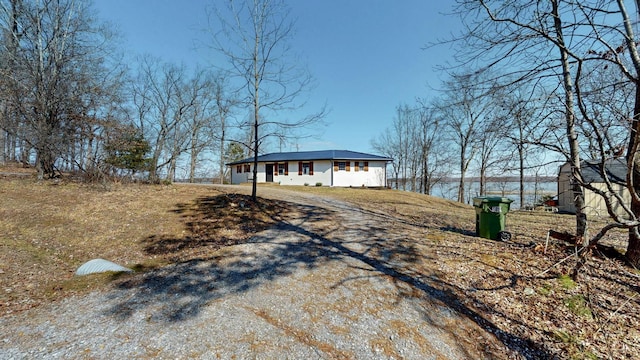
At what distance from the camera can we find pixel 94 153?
414 inches

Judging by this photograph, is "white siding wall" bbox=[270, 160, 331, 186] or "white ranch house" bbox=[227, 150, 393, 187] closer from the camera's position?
→ "white ranch house" bbox=[227, 150, 393, 187]

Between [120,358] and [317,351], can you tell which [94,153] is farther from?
[317,351]

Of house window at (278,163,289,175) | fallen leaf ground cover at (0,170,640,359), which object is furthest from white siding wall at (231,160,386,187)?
fallen leaf ground cover at (0,170,640,359)

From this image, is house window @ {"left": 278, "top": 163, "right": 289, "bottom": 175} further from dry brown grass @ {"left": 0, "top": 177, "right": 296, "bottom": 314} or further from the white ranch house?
dry brown grass @ {"left": 0, "top": 177, "right": 296, "bottom": 314}

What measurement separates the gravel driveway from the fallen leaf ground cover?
1.61ft

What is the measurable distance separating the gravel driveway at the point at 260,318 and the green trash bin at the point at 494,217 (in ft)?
8.29

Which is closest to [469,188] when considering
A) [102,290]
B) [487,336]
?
[487,336]

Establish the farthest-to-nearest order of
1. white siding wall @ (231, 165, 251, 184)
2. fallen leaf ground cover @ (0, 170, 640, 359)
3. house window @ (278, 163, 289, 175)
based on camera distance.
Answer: white siding wall @ (231, 165, 251, 184), house window @ (278, 163, 289, 175), fallen leaf ground cover @ (0, 170, 640, 359)

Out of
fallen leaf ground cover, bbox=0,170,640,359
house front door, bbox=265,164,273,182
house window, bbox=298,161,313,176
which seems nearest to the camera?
fallen leaf ground cover, bbox=0,170,640,359

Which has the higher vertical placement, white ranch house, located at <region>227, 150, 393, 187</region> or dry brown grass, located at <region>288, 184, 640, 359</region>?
white ranch house, located at <region>227, 150, 393, 187</region>

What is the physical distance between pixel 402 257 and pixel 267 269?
259 centimetres

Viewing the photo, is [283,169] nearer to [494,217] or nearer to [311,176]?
[311,176]

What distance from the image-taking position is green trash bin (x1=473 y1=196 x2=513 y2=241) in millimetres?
5512

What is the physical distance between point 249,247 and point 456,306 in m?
3.87
